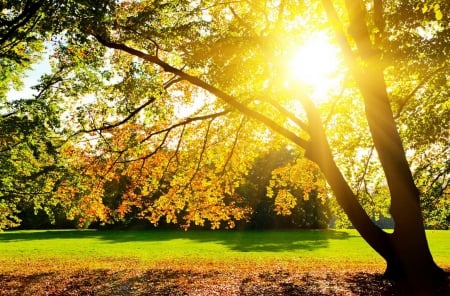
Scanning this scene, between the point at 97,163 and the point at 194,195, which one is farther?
the point at 194,195

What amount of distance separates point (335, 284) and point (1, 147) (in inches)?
675

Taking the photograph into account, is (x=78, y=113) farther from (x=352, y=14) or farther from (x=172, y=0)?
(x=352, y=14)

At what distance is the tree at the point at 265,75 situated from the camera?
1018 cm

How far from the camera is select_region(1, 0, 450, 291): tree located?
10.2 m

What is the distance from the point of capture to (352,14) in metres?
10.9

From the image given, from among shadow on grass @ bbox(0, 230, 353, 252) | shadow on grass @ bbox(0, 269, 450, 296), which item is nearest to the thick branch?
shadow on grass @ bbox(0, 269, 450, 296)

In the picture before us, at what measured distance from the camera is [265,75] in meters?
14.8

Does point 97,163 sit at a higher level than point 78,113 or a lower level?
lower

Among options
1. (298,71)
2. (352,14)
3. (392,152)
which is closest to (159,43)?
(298,71)

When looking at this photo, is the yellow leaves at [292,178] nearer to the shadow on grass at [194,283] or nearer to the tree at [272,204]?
the shadow on grass at [194,283]

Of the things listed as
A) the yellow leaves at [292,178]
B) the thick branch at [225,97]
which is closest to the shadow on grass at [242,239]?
the yellow leaves at [292,178]

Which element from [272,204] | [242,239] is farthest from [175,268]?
[272,204]

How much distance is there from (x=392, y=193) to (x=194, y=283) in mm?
9108

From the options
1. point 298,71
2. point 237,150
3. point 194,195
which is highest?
point 298,71
